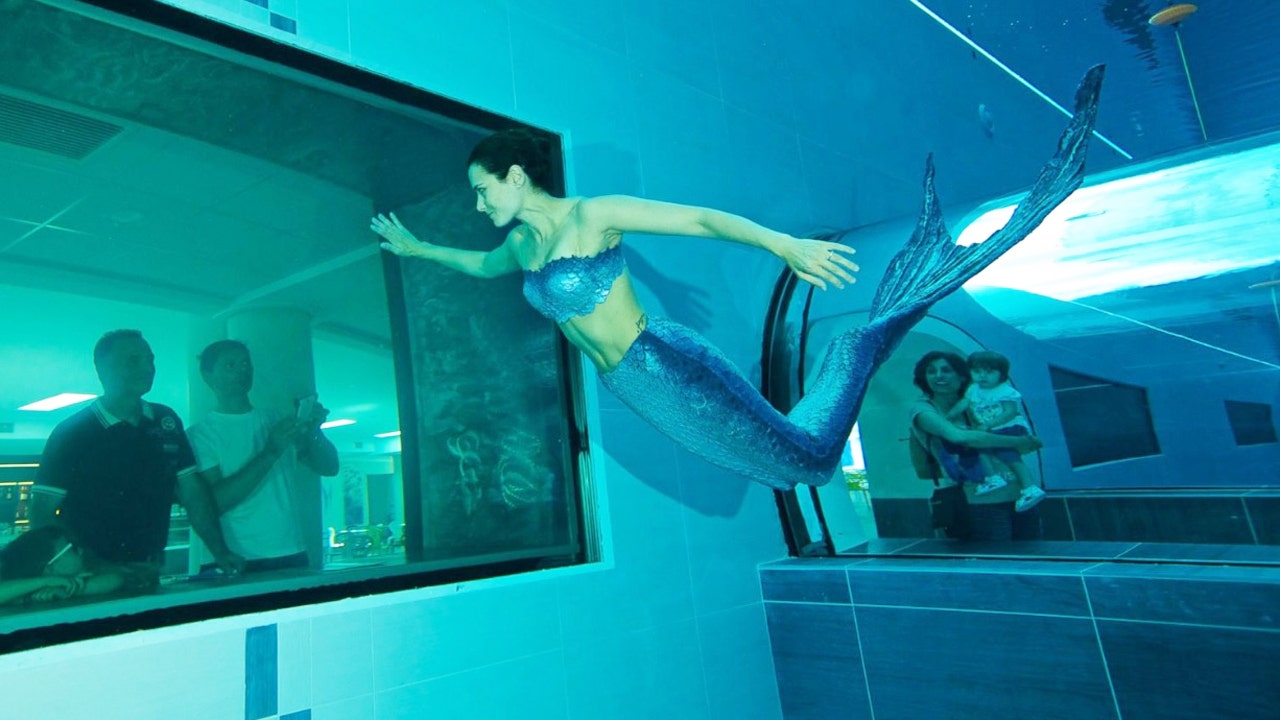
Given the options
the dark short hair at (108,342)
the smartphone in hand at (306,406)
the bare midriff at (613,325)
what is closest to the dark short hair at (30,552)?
the dark short hair at (108,342)

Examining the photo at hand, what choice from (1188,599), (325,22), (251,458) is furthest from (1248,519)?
(325,22)

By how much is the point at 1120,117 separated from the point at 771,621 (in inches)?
269

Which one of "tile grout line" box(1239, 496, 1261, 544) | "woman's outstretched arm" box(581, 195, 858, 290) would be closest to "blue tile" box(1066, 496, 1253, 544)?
"tile grout line" box(1239, 496, 1261, 544)

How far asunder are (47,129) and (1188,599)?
10.4 ft

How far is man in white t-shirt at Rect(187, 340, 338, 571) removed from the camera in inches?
67.7

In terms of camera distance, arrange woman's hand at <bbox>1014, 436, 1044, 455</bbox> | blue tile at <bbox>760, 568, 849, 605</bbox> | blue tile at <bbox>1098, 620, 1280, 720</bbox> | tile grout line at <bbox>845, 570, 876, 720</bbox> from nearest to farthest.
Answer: blue tile at <bbox>1098, 620, 1280, 720</bbox> < woman's hand at <bbox>1014, 436, 1044, 455</bbox> < tile grout line at <bbox>845, 570, 876, 720</bbox> < blue tile at <bbox>760, 568, 849, 605</bbox>

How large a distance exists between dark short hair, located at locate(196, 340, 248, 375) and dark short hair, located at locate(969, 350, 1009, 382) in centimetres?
238

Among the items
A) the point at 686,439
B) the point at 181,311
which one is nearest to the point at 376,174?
the point at 181,311

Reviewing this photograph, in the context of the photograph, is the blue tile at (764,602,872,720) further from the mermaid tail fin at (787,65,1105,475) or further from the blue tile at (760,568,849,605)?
the mermaid tail fin at (787,65,1105,475)

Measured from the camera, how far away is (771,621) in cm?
289

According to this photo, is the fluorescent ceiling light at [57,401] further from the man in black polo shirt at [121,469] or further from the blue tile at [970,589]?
the blue tile at [970,589]

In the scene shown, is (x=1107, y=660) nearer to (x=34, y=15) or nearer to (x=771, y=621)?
(x=771, y=621)

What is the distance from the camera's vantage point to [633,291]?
2008mm

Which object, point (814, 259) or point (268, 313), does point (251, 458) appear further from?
point (814, 259)
